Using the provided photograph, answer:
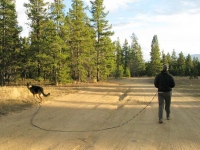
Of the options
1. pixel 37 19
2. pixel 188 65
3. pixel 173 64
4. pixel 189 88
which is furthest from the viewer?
pixel 173 64

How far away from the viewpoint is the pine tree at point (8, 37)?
113 ft

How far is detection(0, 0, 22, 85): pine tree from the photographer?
34.3 m

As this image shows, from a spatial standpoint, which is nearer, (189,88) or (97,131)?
(97,131)

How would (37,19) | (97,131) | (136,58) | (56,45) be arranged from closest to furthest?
(97,131), (56,45), (37,19), (136,58)

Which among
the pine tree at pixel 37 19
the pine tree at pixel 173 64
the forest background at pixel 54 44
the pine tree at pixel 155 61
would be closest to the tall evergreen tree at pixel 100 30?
the forest background at pixel 54 44

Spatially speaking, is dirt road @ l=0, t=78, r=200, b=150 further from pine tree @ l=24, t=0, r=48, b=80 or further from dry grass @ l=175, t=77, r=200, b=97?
pine tree @ l=24, t=0, r=48, b=80

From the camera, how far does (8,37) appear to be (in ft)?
114

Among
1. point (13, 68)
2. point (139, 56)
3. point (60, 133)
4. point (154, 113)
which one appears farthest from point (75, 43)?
point (139, 56)

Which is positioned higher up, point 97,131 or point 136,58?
point 136,58

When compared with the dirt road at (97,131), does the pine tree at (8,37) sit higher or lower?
higher

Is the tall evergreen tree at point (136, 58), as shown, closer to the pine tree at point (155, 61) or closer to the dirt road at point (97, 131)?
the pine tree at point (155, 61)

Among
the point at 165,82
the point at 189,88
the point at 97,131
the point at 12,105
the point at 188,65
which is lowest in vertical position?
the point at 189,88

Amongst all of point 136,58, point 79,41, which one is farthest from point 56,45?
point 136,58

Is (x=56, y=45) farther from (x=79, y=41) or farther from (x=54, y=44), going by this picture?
(x=79, y=41)
